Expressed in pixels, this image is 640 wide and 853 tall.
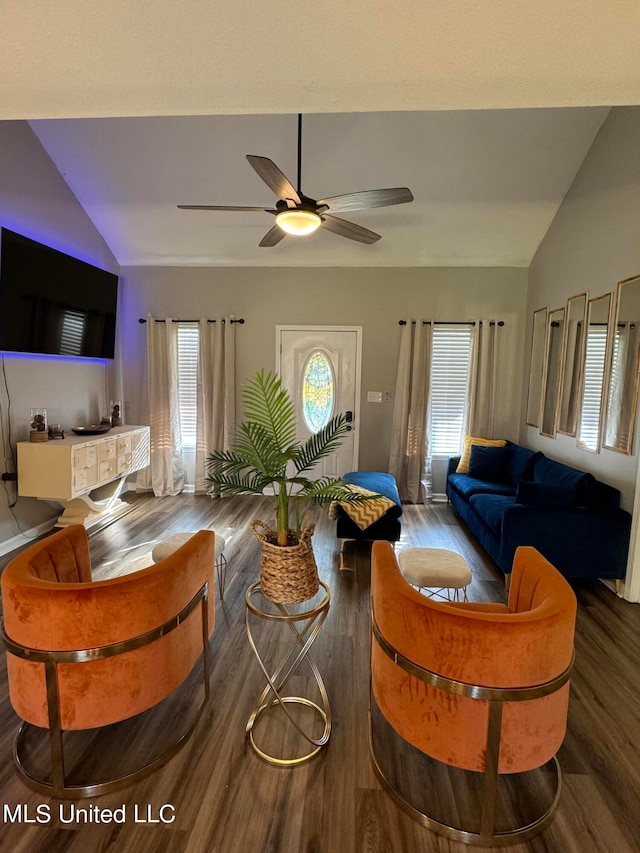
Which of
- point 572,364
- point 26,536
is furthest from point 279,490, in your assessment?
point 572,364

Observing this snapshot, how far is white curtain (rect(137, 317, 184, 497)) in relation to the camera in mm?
5188

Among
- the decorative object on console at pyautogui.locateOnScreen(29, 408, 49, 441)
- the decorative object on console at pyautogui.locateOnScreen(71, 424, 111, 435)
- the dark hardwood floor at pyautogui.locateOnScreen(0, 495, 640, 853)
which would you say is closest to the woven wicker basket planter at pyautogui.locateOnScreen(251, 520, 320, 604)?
the dark hardwood floor at pyautogui.locateOnScreen(0, 495, 640, 853)

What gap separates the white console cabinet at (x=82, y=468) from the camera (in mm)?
3639

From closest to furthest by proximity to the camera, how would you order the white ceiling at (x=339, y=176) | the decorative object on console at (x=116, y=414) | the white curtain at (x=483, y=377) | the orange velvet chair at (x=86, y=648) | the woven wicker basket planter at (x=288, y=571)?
1. the orange velvet chair at (x=86, y=648)
2. the woven wicker basket planter at (x=288, y=571)
3. the white ceiling at (x=339, y=176)
4. the decorative object on console at (x=116, y=414)
5. the white curtain at (x=483, y=377)

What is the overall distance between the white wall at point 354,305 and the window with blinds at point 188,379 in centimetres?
21

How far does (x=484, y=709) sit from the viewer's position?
1.36m

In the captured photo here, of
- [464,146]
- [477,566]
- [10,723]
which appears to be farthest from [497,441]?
[10,723]

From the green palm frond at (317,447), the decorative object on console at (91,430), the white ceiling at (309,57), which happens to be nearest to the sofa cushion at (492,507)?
the green palm frond at (317,447)

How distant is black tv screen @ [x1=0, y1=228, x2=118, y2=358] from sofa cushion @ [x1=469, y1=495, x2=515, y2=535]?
4.08 metres

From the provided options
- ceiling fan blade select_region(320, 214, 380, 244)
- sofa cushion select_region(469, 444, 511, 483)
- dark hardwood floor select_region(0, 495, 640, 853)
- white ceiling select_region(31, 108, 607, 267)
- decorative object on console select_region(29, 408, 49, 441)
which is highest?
white ceiling select_region(31, 108, 607, 267)

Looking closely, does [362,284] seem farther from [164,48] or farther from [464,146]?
[164,48]

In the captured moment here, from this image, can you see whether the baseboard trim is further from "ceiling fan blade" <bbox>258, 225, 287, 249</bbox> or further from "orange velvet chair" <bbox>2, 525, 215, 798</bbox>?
"ceiling fan blade" <bbox>258, 225, 287, 249</bbox>

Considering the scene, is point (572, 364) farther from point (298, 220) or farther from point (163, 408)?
point (163, 408)

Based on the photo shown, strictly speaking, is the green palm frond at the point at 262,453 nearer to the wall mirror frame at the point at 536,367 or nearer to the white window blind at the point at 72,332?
the white window blind at the point at 72,332
